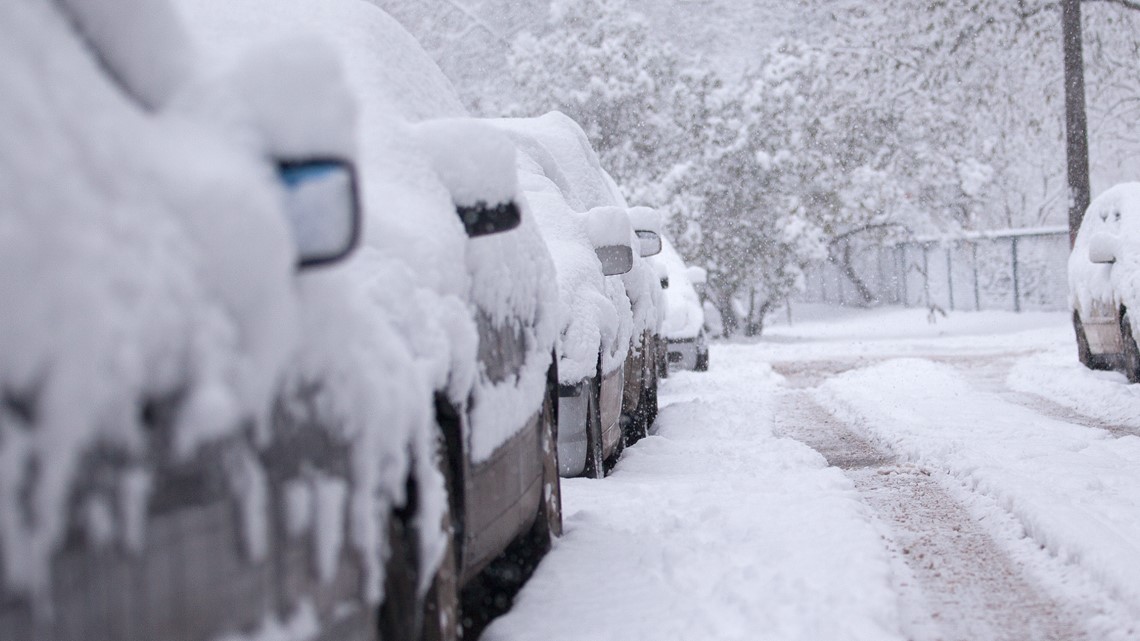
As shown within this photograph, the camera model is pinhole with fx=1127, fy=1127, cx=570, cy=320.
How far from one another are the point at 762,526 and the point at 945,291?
92.1 feet

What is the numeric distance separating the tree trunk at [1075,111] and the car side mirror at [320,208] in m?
18.4

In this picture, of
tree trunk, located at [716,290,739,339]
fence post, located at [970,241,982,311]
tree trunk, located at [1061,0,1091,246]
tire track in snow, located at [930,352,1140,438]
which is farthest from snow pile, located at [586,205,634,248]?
fence post, located at [970,241,982,311]

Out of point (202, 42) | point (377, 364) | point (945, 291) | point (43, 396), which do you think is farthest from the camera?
point (945, 291)

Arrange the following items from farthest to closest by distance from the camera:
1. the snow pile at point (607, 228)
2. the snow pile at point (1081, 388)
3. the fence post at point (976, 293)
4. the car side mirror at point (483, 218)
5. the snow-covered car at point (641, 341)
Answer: the fence post at point (976, 293)
the snow pile at point (1081, 388)
the snow-covered car at point (641, 341)
the snow pile at point (607, 228)
the car side mirror at point (483, 218)

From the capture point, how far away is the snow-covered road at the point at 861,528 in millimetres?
3760

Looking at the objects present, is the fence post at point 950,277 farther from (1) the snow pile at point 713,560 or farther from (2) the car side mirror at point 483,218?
(2) the car side mirror at point 483,218

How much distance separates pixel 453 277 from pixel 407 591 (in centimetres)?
91

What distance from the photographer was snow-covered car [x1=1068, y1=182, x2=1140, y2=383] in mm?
10031

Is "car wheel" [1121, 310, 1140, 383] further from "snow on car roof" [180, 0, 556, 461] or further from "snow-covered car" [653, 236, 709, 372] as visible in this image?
"snow on car roof" [180, 0, 556, 461]

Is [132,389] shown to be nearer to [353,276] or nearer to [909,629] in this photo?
[353,276]

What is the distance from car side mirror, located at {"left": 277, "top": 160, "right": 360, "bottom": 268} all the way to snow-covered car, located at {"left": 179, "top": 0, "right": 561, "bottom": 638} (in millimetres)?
350

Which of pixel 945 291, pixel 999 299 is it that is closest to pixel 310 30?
pixel 999 299

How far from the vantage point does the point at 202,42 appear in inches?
116

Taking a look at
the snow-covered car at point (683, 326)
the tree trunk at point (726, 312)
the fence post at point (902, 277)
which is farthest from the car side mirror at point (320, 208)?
the fence post at point (902, 277)
